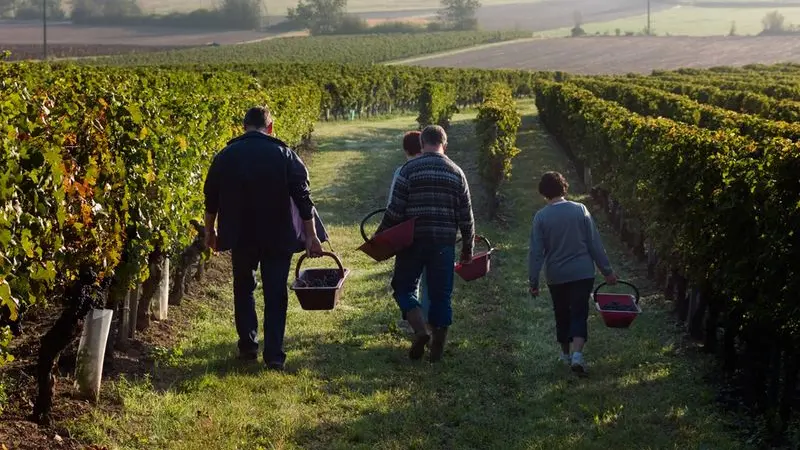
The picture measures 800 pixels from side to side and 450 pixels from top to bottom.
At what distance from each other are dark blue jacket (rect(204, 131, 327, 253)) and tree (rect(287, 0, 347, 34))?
123523 mm

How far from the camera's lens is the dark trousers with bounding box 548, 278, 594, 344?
27.5 ft

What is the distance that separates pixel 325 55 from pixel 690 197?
298 ft

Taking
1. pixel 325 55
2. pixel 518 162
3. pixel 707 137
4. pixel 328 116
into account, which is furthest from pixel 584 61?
pixel 707 137

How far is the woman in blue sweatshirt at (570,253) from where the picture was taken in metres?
8.33

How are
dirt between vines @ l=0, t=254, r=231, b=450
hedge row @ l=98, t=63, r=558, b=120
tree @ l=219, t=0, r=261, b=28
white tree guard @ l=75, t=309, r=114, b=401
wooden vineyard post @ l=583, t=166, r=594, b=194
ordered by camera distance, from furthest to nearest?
tree @ l=219, t=0, r=261, b=28 → hedge row @ l=98, t=63, r=558, b=120 → wooden vineyard post @ l=583, t=166, r=594, b=194 → white tree guard @ l=75, t=309, r=114, b=401 → dirt between vines @ l=0, t=254, r=231, b=450

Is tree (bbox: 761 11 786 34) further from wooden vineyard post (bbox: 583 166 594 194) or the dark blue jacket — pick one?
the dark blue jacket

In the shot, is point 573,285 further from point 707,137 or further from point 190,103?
point 190,103

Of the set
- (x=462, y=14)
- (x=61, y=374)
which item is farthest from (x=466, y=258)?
(x=462, y=14)

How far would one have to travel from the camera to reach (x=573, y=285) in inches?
331

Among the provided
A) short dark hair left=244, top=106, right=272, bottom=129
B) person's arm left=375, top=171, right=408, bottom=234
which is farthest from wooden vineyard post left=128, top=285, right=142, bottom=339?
person's arm left=375, top=171, right=408, bottom=234

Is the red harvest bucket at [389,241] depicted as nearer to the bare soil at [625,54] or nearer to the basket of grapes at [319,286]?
the basket of grapes at [319,286]

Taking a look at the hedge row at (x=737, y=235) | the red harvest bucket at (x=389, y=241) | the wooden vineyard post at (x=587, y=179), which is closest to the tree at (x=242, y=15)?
the wooden vineyard post at (x=587, y=179)

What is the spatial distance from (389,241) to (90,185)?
2.44 m

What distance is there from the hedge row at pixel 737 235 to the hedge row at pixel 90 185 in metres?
4.61
